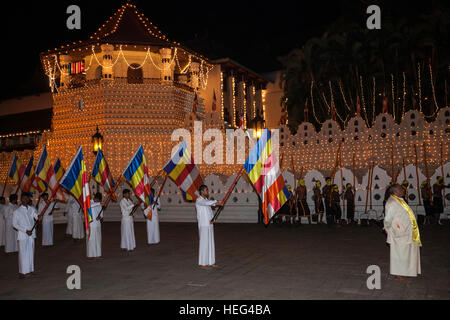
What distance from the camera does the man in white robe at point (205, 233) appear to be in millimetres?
7785

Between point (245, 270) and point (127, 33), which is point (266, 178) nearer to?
point (245, 270)

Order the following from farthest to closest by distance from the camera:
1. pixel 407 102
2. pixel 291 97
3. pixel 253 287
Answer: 1. pixel 291 97
2. pixel 407 102
3. pixel 253 287

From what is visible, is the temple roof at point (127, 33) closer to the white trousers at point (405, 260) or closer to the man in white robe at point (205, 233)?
the man in white robe at point (205, 233)

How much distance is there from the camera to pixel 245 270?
7.48 metres

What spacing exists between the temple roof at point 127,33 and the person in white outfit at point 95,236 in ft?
43.5

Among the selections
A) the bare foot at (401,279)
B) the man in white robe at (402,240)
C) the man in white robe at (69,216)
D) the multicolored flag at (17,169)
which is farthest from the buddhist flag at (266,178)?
the multicolored flag at (17,169)

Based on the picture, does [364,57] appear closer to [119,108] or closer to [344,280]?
[119,108]

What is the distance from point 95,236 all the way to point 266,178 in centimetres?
421

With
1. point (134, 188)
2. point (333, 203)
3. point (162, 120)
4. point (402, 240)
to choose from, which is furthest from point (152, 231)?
point (162, 120)

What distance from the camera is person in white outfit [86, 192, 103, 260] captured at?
29.9ft

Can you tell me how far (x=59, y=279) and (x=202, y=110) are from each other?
17614 millimetres

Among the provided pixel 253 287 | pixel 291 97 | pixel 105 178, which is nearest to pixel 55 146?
pixel 105 178

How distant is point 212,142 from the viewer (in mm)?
17422

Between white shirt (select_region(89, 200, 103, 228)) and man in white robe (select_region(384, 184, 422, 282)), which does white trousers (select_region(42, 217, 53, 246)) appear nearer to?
white shirt (select_region(89, 200, 103, 228))
